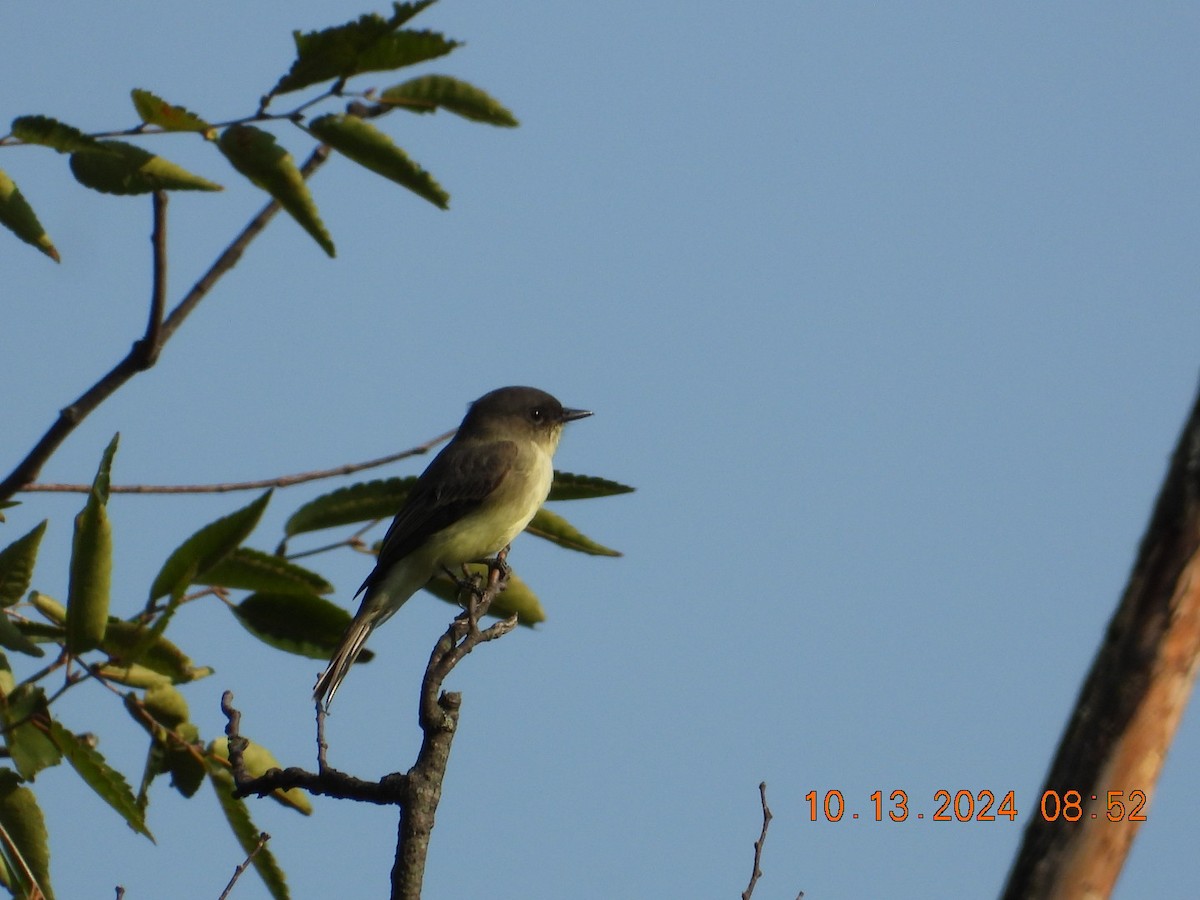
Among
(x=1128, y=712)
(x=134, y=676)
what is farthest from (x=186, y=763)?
(x=1128, y=712)

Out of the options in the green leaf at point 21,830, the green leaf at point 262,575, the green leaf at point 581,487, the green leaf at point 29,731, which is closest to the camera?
the green leaf at point 29,731

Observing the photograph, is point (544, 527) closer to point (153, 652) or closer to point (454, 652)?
point (454, 652)

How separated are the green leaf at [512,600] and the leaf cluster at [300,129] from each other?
132 cm

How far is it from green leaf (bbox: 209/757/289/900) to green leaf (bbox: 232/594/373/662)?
1.13 ft

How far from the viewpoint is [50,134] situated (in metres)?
3.16

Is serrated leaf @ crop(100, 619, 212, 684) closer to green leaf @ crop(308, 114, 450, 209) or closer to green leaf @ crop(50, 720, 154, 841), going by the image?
green leaf @ crop(50, 720, 154, 841)

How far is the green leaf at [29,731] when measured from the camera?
3.36m

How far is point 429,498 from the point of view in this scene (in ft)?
24.8

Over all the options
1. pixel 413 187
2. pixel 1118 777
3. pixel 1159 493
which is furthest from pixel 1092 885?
pixel 413 187

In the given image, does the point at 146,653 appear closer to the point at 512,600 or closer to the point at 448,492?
the point at 512,600

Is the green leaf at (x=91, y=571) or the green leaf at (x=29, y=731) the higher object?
the green leaf at (x=91, y=571)

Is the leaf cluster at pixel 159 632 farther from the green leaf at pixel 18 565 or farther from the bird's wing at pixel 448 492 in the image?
the bird's wing at pixel 448 492

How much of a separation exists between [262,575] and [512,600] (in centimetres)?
75

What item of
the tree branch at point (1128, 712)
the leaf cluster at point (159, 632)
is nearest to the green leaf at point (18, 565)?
the leaf cluster at point (159, 632)
